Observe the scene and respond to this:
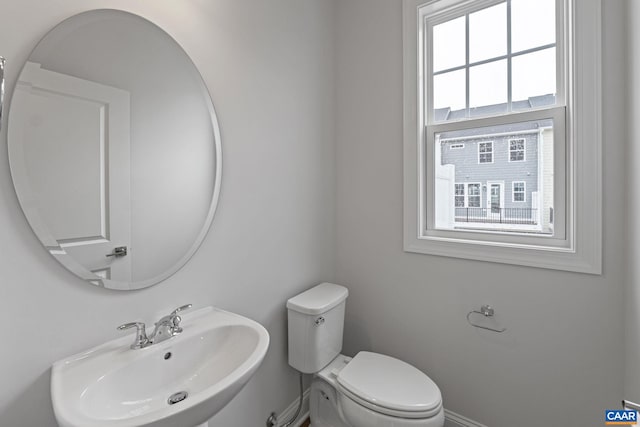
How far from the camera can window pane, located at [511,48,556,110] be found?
1322 mm

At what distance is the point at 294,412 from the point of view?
1.59m

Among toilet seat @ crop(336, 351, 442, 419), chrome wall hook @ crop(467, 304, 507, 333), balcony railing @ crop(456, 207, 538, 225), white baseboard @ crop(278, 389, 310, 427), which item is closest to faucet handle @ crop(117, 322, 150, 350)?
toilet seat @ crop(336, 351, 442, 419)

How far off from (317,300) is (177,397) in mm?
751

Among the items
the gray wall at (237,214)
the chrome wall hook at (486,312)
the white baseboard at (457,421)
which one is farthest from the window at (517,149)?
the white baseboard at (457,421)

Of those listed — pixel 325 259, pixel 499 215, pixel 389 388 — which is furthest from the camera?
pixel 325 259

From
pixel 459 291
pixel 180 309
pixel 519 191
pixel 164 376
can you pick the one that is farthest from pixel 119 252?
pixel 519 191

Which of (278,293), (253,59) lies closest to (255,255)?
(278,293)

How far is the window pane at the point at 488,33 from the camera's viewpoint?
4.72ft

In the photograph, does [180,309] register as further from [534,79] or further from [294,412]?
[534,79]

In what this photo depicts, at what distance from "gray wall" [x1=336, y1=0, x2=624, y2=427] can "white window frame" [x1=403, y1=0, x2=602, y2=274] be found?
44 mm

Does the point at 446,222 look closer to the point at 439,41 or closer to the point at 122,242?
the point at 439,41

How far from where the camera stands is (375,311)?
1.78m

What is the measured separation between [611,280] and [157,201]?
1812mm

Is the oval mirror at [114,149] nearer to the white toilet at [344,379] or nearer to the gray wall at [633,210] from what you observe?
the white toilet at [344,379]
